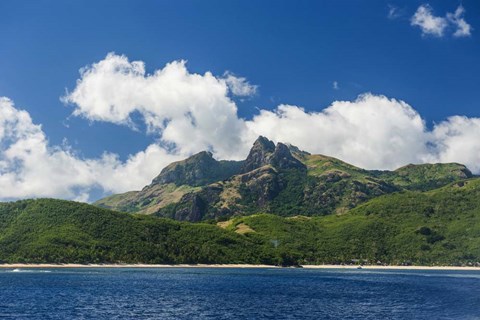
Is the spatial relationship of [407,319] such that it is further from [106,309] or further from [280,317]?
[106,309]

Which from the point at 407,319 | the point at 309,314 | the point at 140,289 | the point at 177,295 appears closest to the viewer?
the point at 407,319

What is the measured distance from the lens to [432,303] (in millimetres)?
133500

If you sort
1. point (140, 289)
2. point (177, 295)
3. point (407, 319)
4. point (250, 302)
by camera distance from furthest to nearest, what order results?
point (140, 289)
point (177, 295)
point (250, 302)
point (407, 319)

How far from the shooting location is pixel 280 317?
343ft

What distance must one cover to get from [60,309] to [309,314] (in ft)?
182

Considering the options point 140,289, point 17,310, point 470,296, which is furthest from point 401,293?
point 17,310

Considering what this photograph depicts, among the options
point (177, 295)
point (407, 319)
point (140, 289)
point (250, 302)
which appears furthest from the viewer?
point (140, 289)

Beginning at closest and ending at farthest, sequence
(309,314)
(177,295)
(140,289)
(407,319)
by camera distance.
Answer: (407,319) < (309,314) < (177,295) < (140,289)

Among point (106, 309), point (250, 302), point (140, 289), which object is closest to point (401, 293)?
point (250, 302)

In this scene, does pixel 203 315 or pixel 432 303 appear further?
pixel 432 303

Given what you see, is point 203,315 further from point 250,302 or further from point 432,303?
point 432,303

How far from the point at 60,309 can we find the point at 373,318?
224 ft

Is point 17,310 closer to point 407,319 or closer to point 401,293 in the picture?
point 407,319

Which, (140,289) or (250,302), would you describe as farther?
(140,289)
